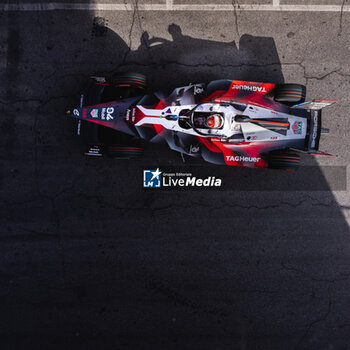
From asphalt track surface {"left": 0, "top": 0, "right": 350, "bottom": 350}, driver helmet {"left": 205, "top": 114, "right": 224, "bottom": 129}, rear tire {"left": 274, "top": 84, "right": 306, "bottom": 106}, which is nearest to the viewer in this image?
driver helmet {"left": 205, "top": 114, "right": 224, "bottom": 129}

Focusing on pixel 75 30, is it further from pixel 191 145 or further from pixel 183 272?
pixel 183 272

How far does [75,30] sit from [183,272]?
569 cm

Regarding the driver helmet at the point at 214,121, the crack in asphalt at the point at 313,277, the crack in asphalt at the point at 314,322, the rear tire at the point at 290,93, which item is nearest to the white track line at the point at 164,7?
the rear tire at the point at 290,93

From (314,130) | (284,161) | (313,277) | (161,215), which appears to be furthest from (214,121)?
(313,277)

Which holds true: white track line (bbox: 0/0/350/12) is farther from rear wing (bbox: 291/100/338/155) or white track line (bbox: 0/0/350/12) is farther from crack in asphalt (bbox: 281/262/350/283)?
crack in asphalt (bbox: 281/262/350/283)

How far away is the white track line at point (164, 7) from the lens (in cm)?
562

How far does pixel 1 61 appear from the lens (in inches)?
224

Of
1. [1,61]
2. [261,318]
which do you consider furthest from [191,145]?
[1,61]

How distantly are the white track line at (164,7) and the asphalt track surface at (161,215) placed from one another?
0.36 ft

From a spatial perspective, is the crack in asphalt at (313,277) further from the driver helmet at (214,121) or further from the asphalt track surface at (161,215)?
the driver helmet at (214,121)

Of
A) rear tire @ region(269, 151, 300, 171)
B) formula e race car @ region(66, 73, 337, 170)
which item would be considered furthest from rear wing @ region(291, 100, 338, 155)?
rear tire @ region(269, 151, 300, 171)

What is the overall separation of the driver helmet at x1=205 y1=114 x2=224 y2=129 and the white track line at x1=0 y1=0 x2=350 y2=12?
8.65 feet

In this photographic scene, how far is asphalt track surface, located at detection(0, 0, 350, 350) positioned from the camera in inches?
219

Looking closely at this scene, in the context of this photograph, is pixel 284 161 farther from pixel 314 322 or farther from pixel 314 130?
pixel 314 322
